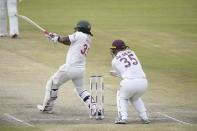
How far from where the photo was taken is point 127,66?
52.2 ft

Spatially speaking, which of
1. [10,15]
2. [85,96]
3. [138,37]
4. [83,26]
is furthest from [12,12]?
[85,96]

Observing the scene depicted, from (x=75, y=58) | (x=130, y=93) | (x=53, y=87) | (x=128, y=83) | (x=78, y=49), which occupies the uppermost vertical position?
(x=78, y=49)

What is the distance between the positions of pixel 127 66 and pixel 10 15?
1299cm

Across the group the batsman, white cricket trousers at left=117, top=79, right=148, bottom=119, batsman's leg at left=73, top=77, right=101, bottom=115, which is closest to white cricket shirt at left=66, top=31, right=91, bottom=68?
the batsman

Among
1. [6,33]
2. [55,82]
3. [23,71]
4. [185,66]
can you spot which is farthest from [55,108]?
[6,33]

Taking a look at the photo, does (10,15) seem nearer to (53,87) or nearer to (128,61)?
(53,87)

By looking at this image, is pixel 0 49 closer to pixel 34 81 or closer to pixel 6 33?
pixel 6 33

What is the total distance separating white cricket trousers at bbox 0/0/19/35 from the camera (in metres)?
A: 28.1

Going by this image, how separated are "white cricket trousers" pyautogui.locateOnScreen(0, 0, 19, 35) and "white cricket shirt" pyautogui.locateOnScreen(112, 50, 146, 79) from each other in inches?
492

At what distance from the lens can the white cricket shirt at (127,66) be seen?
1587cm

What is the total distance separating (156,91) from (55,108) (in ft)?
12.0

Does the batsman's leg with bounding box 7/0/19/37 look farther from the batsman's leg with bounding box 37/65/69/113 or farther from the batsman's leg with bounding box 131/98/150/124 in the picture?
the batsman's leg with bounding box 131/98/150/124

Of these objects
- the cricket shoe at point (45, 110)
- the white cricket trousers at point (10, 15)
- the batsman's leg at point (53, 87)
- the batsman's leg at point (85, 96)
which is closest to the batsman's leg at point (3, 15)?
the white cricket trousers at point (10, 15)

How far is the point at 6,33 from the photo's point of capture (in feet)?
96.6
